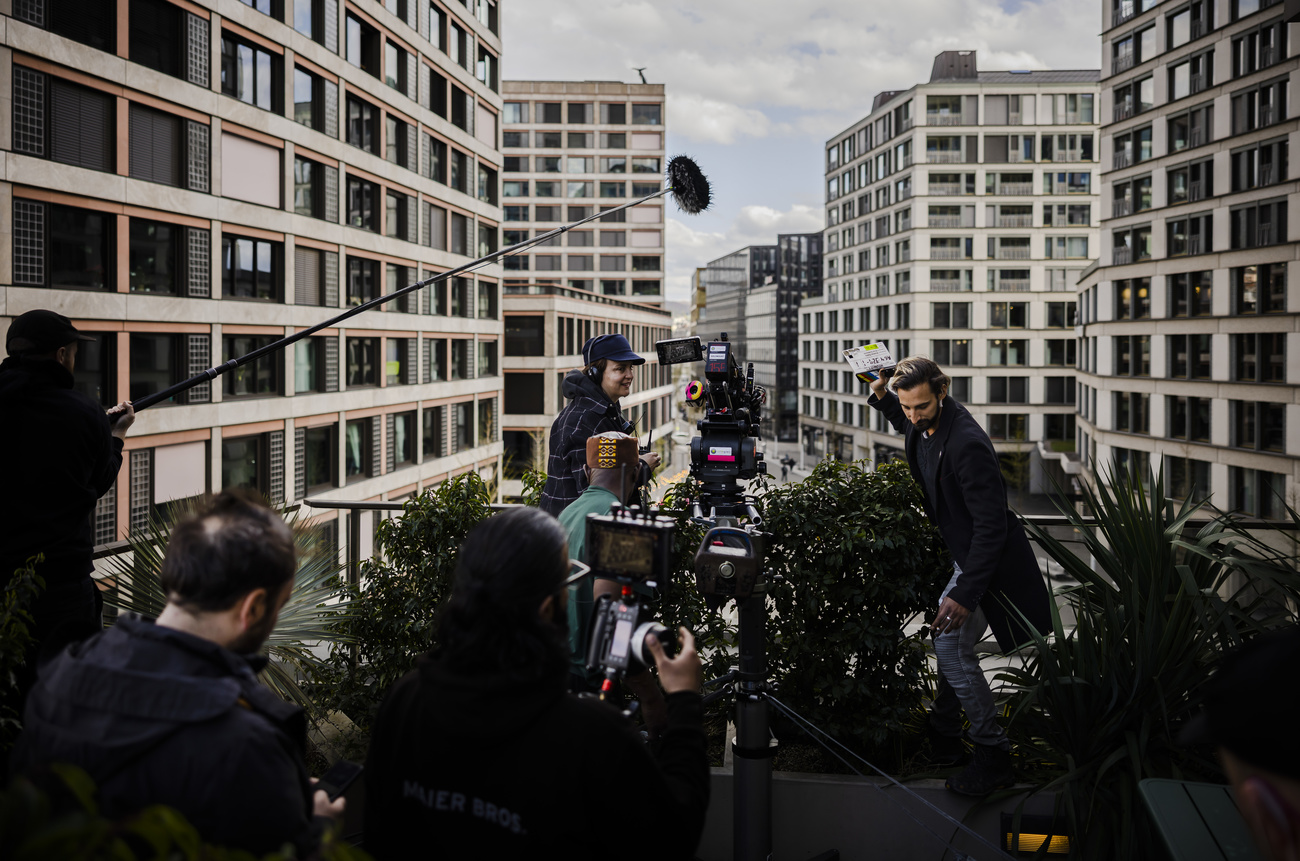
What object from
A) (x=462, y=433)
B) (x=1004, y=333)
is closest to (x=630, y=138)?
(x=1004, y=333)

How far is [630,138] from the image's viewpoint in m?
68.7

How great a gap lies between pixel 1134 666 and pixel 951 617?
2.11ft

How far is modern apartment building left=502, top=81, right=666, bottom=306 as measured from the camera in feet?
224

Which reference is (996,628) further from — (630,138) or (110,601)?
(630,138)

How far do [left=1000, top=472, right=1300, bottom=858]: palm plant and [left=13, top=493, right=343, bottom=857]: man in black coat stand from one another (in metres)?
2.59

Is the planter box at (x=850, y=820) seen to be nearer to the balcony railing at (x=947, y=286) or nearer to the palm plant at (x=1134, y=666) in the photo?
the palm plant at (x=1134, y=666)

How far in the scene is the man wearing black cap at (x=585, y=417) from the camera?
3734 mm

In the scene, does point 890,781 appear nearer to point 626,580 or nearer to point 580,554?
point 580,554

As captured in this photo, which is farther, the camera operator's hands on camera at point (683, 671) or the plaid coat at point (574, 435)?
the plaid coat at point (574, 435)

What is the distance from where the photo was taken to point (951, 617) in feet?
11.1

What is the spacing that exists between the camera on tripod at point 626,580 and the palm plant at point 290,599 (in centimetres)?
183

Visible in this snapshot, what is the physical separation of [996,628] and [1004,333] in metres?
62.7

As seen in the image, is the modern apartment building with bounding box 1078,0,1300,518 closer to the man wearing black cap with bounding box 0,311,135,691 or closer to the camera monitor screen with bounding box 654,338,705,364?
the camera monitor screen with bounding box 654,338,705,364

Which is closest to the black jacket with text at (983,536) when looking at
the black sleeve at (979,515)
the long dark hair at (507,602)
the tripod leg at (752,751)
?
the black sleeve at (979,515)
